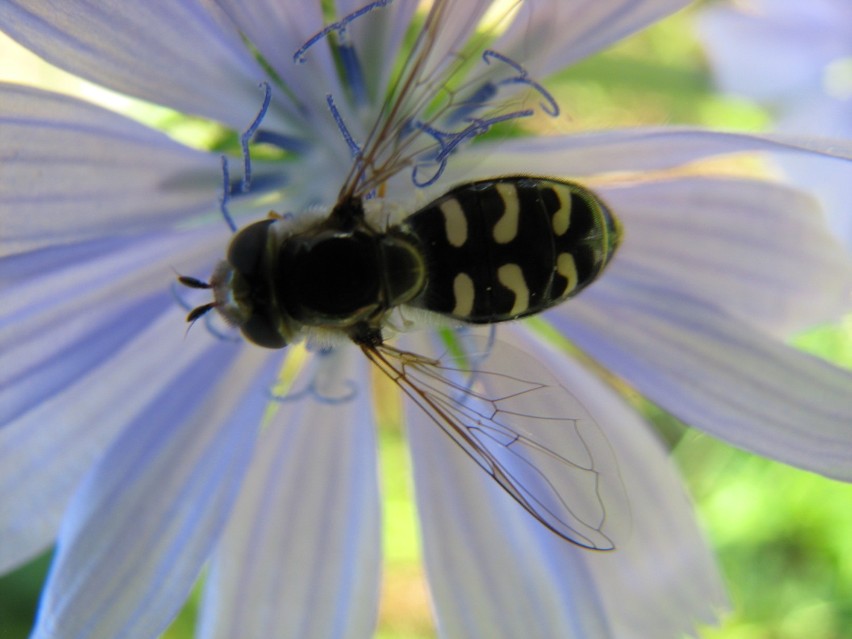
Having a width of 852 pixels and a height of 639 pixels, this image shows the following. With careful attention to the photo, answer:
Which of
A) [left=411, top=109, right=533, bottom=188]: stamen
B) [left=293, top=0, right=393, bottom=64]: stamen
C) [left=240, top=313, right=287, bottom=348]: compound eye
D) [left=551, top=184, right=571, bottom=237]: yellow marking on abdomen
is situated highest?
[left=293, top=0, right=393, bottom=64]: stamen

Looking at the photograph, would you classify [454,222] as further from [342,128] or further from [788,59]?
[788,59]

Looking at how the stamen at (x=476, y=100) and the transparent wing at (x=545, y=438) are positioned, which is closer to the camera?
the transparent wing at (x=545, y=438)

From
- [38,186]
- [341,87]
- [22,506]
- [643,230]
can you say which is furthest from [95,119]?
[643,230]

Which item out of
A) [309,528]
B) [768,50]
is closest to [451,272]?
[309,528]

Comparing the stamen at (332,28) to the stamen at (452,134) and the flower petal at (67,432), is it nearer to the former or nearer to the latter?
the stamen at (452,134)

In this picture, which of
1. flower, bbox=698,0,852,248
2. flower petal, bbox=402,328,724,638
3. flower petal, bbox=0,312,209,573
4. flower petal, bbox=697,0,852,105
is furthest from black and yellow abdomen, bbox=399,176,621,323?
flower petal, bbox=697,0,852,105

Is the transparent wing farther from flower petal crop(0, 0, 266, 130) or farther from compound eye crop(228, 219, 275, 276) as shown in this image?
flower petal crop(0, 0, 266, 130)

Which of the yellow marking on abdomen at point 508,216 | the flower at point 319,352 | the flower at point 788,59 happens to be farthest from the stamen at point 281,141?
the flower at point 788,59
